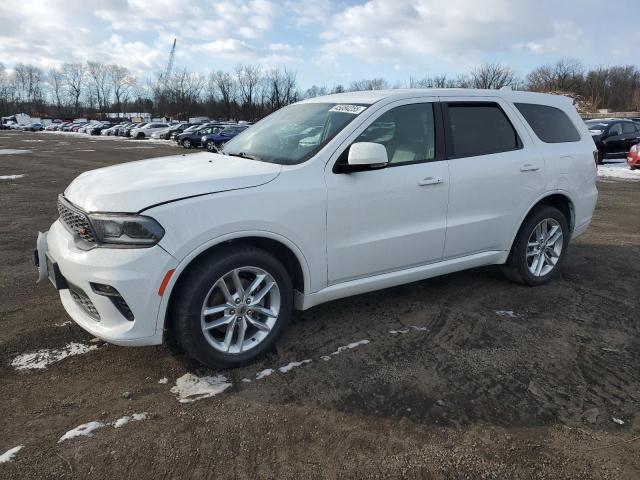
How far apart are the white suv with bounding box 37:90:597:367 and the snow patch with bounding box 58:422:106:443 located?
1.52 feet

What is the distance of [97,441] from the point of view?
2516 mm

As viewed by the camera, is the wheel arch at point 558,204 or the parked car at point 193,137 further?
the parked car at point 193,137

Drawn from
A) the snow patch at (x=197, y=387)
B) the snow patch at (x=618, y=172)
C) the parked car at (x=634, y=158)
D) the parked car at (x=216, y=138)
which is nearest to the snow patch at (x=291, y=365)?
the snow patch at (x=197, y=387)

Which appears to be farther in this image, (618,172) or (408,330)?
(618,172)

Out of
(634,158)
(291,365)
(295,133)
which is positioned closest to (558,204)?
(295,133)

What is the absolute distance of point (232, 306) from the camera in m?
3.12

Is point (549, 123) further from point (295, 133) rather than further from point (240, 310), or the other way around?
point (240, 310)

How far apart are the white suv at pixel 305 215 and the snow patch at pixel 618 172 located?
470 inches

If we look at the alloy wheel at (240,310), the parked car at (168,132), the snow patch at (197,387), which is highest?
the parked car at (168,132)

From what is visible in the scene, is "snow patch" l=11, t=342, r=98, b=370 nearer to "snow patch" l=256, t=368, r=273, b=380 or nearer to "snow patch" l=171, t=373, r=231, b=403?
"snow patch" l=171, t=373, r=231, b=403

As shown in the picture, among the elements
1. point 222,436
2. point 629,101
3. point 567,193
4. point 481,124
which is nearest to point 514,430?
point 222,436

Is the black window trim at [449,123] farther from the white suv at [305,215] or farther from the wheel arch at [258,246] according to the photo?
the wheel arch at [258,246]

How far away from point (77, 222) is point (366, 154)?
75.2 inches

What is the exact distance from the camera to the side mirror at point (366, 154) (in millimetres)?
3215
